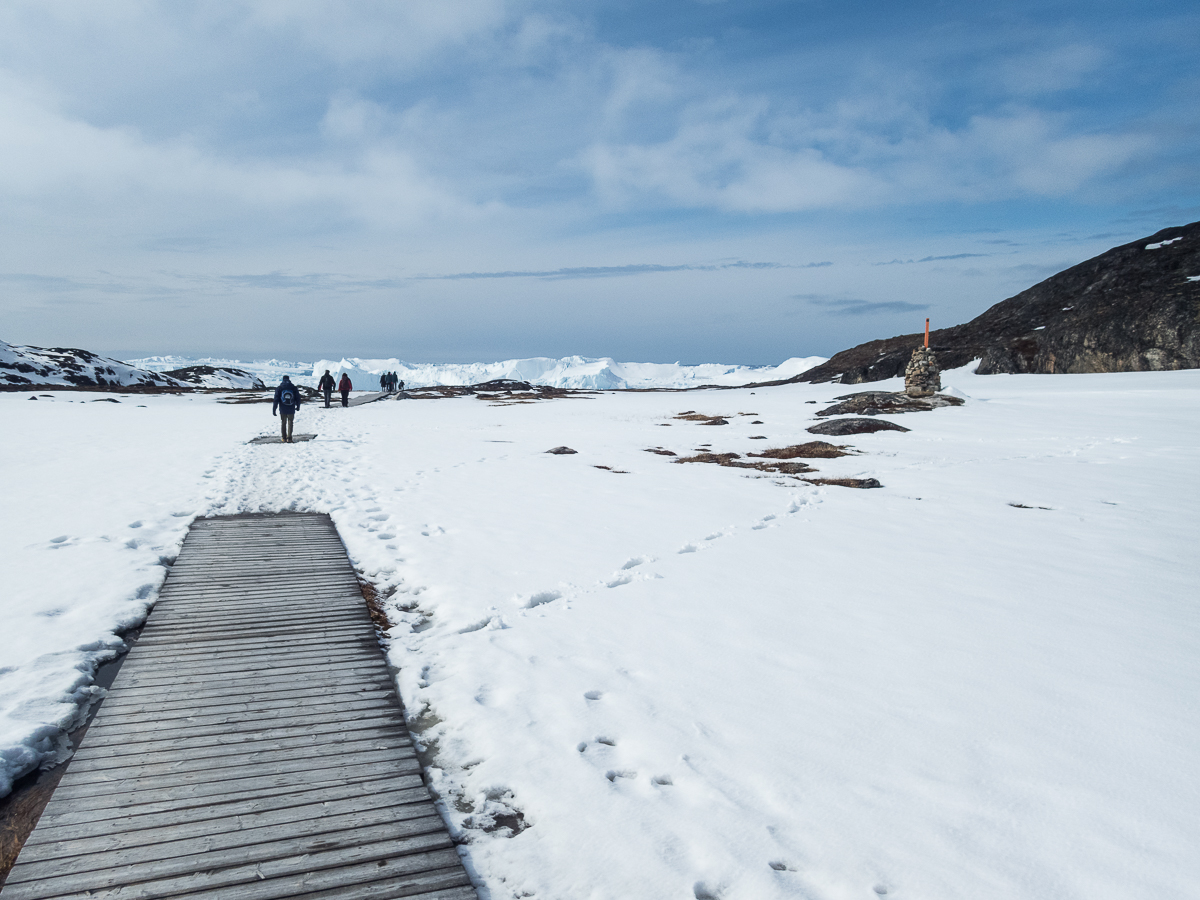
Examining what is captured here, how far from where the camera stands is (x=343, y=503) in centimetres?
1101

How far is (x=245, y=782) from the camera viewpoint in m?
3.63

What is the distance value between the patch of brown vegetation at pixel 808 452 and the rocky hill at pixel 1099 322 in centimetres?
2331

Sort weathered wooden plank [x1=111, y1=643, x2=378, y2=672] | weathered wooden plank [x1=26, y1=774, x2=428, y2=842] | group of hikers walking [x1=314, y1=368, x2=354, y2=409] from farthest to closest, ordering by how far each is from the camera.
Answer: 1. group of hikers walking [x1=314, y1=368, x2=354, y2=409]
2. weathered wooden plank [x1=111, y1=643, x2=378, y2=672]
3. weathered wooden plank [x1=26, y1=774, x2=428, y2=842]

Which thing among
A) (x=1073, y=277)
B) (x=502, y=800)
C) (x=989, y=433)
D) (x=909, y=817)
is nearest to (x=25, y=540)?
(x=502, y=800)

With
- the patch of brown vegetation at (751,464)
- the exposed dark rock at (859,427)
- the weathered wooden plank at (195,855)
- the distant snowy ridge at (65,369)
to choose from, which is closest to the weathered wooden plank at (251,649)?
the weathered wooden plank at (195,855)

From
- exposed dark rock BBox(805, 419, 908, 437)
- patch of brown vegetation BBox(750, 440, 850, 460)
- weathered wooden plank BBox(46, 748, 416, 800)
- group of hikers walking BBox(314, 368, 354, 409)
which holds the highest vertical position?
group of hikers walking BBox(314, 368, 354, 409)

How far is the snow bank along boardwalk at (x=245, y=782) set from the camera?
2975 mm

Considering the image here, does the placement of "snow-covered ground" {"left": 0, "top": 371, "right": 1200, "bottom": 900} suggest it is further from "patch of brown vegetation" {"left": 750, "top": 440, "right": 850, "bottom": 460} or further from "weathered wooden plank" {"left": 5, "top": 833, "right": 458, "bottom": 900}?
"patch of brown vegetation" {"left": 750, "top": 440, "right": 850, "bottom": 460}

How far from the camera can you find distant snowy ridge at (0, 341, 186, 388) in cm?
8169

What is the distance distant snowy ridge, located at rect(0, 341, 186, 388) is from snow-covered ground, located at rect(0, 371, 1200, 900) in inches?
3409

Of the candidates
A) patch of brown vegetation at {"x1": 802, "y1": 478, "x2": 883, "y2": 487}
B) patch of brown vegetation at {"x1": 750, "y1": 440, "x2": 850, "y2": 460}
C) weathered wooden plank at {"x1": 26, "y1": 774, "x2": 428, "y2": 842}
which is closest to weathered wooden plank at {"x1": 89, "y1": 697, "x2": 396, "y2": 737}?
weathered wooden plank at {"x1": 26, "y1": 774, "x2": 428, "y2": 842}

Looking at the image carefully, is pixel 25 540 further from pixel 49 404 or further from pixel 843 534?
pixel 49 404

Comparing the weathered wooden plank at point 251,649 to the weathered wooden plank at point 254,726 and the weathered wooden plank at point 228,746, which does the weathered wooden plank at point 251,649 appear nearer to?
the weathered wooden plank at point 254,726

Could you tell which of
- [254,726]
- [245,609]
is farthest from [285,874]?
[245,609]
